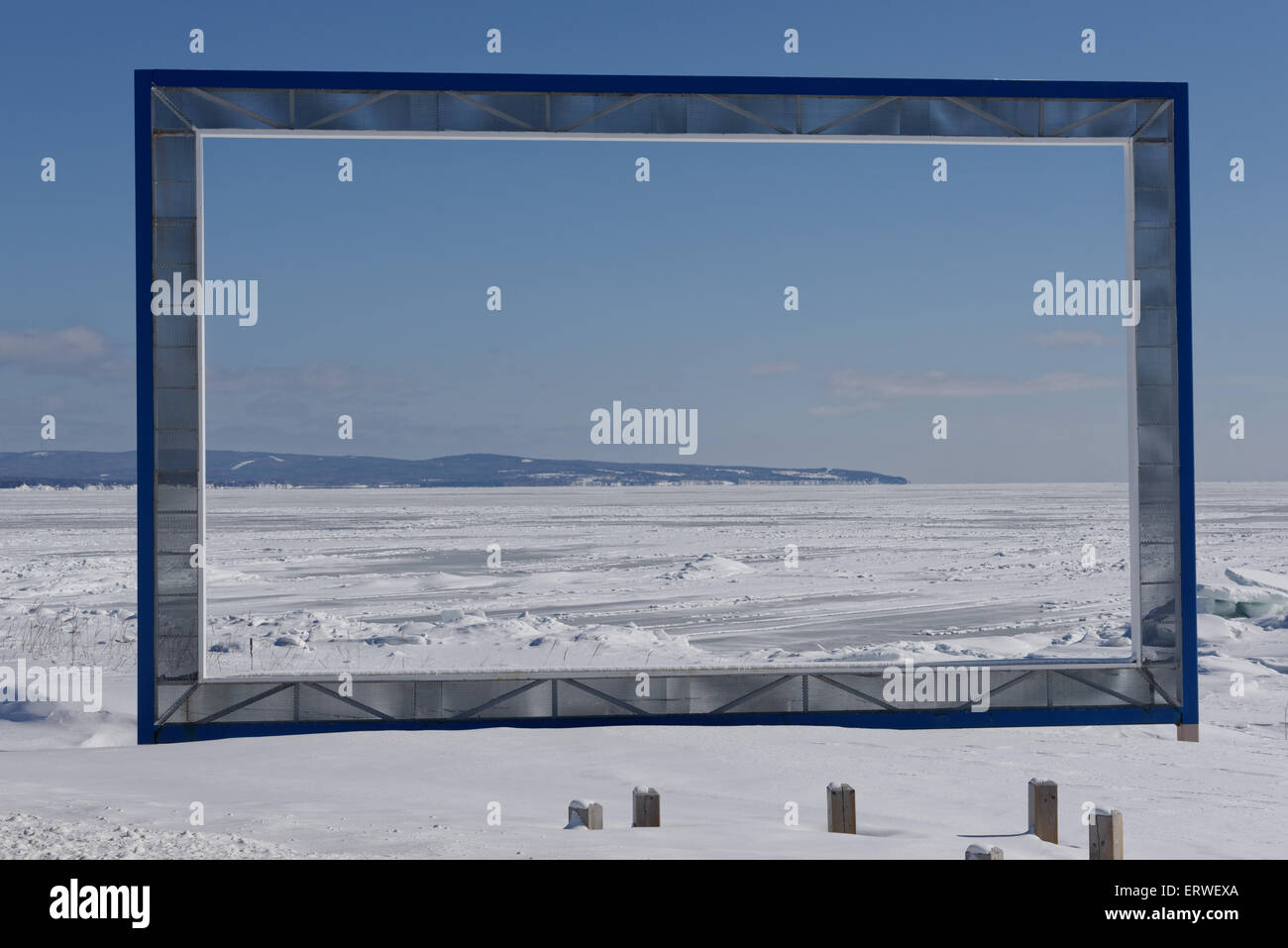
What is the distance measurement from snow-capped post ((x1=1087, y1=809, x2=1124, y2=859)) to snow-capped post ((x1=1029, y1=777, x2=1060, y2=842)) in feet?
2.28

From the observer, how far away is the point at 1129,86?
349 inches

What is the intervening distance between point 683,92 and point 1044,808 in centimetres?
589

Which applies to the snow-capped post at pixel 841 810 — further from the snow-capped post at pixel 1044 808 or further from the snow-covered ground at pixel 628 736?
the snow-capped post at pixel 1044 808

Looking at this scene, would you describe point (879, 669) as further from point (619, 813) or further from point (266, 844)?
point (266, 844)

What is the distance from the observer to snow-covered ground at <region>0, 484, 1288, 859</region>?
18.5 feet

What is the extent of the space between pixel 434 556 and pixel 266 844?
87.5 ft

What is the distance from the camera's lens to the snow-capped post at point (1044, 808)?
592 cm

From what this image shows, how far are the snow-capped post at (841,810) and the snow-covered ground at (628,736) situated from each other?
230 millimetres

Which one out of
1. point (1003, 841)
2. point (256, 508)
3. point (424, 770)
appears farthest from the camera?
point (256, 508)
